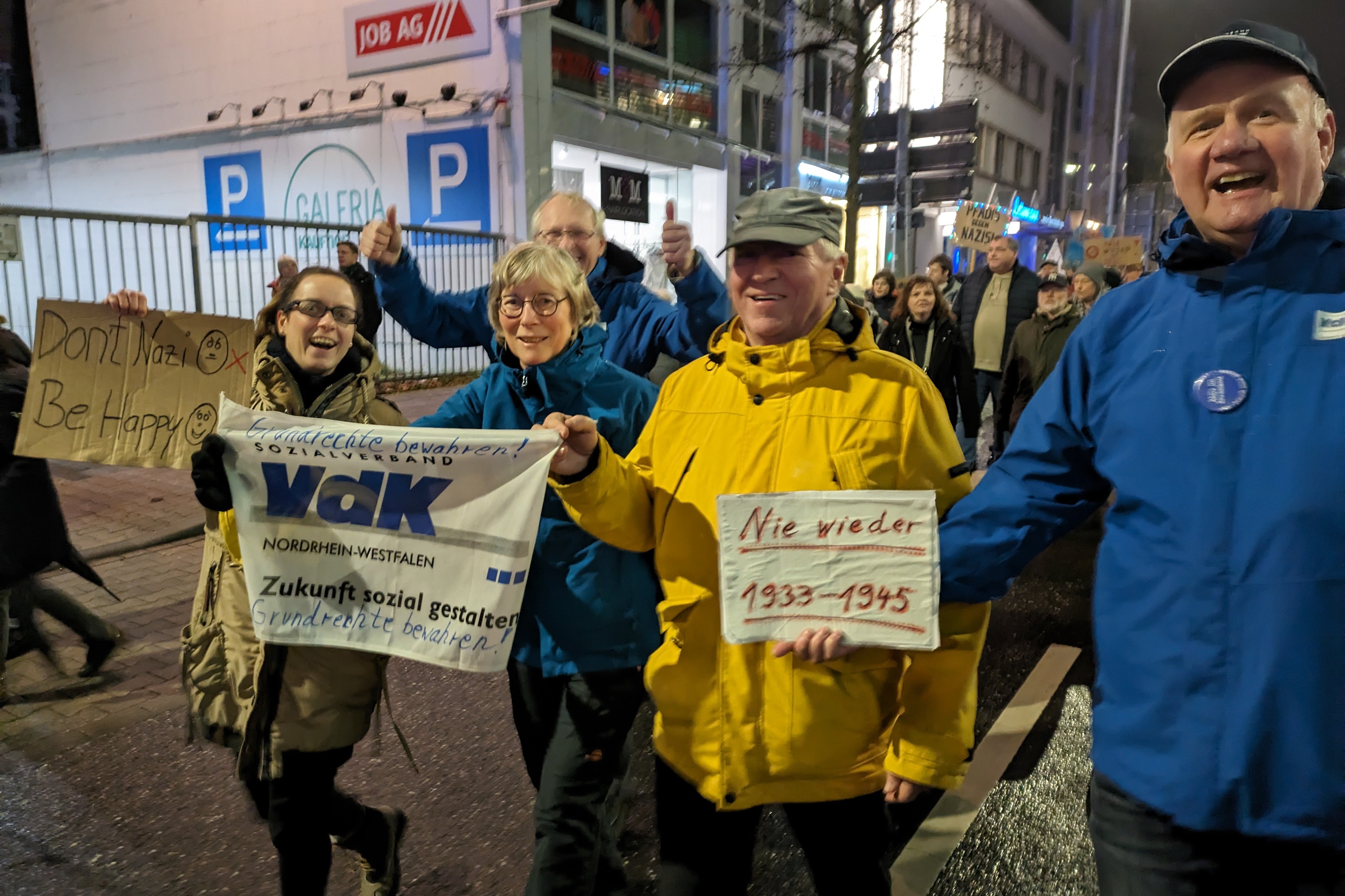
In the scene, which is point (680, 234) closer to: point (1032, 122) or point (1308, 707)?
point (1308, 707)

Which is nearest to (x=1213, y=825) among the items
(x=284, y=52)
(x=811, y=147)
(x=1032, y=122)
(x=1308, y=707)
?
(x=1308, y=707)

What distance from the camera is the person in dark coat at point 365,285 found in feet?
15.8

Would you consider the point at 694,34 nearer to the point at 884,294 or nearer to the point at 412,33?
the point at 412,33

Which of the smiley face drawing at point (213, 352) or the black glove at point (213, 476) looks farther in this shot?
the smiley face drawing at point (213, 352)

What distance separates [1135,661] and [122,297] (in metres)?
3.35

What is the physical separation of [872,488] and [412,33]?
50.2ft

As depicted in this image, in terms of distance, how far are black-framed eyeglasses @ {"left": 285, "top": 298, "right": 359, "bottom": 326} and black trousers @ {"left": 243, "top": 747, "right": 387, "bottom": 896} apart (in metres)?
1.19

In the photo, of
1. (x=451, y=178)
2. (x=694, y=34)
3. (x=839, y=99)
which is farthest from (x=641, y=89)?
(x=839, y=99)

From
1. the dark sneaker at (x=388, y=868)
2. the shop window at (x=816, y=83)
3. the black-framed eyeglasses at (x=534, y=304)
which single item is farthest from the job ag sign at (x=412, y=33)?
the dark sneaker at (x=388, y=868)

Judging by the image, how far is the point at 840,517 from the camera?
1726mm

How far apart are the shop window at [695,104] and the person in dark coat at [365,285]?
1310cm

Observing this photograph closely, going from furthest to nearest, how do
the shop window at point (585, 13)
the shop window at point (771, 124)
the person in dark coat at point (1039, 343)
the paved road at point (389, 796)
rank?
1. the shop window at point (771, 124)
2. the shop window at point (585, 13)
3. the person in dark coat at point (1039, 343)
4. the paved road at point (389, 796)

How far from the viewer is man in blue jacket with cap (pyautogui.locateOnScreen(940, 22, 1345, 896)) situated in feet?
4.35

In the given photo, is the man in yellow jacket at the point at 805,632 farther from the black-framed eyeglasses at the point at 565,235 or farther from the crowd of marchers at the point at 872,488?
the black-framed eyeglasses at the point at 565,235
